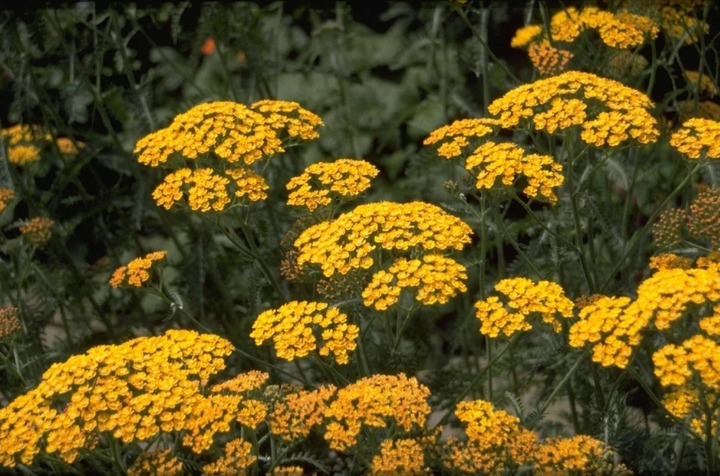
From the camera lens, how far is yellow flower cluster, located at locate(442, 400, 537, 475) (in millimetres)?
2104

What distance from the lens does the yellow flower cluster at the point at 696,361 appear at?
76.1 inches

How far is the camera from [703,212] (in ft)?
8.46

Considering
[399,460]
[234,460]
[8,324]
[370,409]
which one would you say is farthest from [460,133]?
[8,324]

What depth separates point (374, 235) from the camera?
2.48 m

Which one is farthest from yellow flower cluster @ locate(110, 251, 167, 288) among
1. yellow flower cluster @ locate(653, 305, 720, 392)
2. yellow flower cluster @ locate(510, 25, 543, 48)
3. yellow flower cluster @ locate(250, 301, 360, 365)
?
yellow flower cluster @ locate(510, 25, 543, 48)

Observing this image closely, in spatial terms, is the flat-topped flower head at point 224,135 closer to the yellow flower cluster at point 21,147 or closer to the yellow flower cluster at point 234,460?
the yellow flower cluster at point 234,460

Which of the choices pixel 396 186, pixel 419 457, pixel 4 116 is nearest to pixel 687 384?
pixel 419 457

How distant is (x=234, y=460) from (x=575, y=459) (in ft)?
2.81

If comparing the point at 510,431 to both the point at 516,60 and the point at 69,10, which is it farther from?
the point at 516,60

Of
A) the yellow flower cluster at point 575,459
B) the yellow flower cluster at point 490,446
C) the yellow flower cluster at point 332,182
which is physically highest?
the yellow flower cluster at point 332,182

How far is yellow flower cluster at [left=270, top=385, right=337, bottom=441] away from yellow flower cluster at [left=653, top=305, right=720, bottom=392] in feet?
2.74

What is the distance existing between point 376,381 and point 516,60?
13.1 feet

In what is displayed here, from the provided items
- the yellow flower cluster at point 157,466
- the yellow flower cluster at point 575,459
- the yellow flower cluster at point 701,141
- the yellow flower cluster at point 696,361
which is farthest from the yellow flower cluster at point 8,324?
the yellow flower cluster at point 701,141

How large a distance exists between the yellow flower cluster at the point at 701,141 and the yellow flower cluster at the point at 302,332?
113 centimetres
